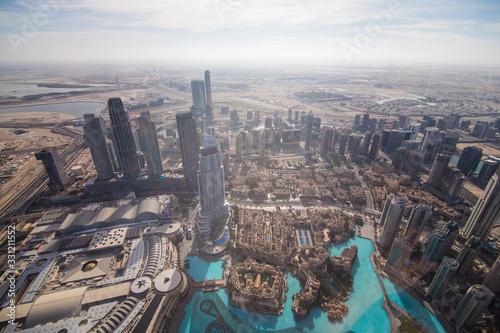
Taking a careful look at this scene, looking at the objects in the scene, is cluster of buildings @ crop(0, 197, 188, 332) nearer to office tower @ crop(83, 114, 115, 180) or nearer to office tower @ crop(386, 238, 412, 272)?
office tower @ crop(83, 114, 115, 180)

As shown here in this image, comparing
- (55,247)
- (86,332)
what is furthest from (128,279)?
(55,247)

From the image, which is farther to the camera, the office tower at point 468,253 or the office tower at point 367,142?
the office tower at point 367,142

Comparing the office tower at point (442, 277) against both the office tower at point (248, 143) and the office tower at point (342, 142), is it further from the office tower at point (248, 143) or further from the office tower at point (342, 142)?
the office tower at point (248, 143)

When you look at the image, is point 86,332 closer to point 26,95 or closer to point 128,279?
point 128,279

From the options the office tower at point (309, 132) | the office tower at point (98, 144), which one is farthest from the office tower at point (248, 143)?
the office tower at point (98, 144)

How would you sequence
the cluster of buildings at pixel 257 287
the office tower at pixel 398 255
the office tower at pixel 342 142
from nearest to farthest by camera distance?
the cluster of buildings at pixel 257 287
the office tower at pixel 398 255
the office tower at pixel 342 142


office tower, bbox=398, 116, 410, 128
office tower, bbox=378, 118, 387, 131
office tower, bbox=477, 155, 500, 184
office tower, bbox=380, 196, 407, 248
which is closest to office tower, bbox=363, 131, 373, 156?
office tower, bbox=477, 155, 500, 184

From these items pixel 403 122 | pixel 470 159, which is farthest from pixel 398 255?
pixel 403 122
